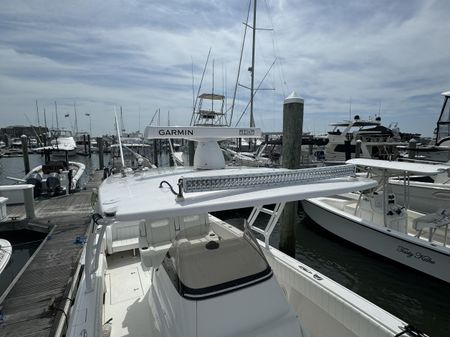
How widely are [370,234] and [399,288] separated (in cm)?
159

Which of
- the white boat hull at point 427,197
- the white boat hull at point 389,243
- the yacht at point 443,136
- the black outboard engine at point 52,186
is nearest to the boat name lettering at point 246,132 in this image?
the white boat hull at point 389,243

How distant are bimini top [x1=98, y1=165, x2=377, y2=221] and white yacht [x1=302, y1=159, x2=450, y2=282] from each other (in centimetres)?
472

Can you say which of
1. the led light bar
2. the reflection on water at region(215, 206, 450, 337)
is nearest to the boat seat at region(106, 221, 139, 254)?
the reflection on water at region(215, 206, 450, 337)

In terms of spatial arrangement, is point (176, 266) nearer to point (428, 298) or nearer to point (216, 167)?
point (216, 167)

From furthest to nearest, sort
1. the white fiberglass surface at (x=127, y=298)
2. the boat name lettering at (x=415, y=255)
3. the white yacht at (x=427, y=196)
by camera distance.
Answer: the white yacht at (x=427, y=196) → the boat name lettering at (x=415, y=255) → the white fiberglass surface at (x=127, y=298)

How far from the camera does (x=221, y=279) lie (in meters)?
2.35

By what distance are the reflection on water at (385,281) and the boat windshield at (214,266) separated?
1.69 metres

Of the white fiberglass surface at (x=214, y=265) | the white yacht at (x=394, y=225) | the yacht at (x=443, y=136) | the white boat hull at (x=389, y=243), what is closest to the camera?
the white fiberglass surface at (x=214, y=265)

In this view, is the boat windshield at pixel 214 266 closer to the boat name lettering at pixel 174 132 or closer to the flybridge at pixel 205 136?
the flybridge at pixel 205 136

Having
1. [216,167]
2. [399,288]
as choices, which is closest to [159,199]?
[216,167]

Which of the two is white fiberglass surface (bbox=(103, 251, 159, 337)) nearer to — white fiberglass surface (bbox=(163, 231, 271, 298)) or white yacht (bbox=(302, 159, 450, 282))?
white fiberglass surface (bbox=(163, 231, 271, 298))

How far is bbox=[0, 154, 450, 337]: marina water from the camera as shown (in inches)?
227

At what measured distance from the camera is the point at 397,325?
2.54m

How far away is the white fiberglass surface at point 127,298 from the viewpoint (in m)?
3.30
